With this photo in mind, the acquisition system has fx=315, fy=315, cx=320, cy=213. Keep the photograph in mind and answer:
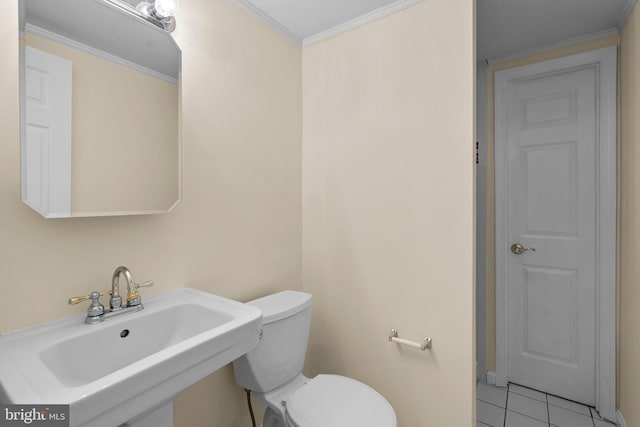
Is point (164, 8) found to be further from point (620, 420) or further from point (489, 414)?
point (620, 420)

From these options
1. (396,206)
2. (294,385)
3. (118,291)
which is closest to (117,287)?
(118,291)

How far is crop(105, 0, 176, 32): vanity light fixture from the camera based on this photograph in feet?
3.86

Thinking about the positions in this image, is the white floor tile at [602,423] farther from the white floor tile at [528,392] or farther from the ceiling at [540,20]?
the ceiling at [540,20]

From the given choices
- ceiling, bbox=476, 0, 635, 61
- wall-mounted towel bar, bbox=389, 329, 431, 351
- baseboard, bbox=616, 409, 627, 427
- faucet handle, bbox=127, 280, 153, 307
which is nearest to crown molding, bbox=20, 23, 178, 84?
faucet handle, bbox=127, 280, 153, 307

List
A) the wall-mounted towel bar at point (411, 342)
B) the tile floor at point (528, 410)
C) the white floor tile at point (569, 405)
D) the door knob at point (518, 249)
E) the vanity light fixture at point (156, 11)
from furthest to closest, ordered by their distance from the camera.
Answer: the door knob at point (518, 249)
the white floor tile at point (569, 405)
the tile floor at point (528, 410)
the wall-mounted towel bar at point (411, 342)
the vanity light fixture at point (156, 11)

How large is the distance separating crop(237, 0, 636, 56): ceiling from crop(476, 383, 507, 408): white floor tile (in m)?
2.43

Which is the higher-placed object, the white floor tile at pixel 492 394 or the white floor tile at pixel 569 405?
the white floor tile at pixel 569 405

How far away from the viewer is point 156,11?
47.6 inches

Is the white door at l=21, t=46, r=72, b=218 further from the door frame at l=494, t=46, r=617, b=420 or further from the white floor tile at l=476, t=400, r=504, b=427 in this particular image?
the door frame at l=494, t=46, r=617, b=420

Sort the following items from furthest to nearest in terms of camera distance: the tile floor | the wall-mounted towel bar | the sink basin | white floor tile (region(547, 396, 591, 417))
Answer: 1. white floor tile (region(547, 396, 591, 417))
2. the tile floor
3. the wall-mounted towel bar
4. the sink basin

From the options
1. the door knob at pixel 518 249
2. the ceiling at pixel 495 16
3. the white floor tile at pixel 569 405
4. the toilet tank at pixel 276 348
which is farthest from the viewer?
the door knob at pixel 518 249

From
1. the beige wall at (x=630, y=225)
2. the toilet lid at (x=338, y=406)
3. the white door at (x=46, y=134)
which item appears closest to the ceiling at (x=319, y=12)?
the white door at (x=46, y=134)

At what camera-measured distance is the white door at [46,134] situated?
934 millimetres

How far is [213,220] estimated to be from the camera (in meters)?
1.48
